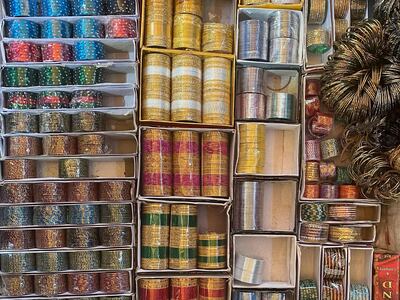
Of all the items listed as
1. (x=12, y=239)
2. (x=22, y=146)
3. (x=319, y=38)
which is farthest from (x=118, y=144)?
(x=319, y=38)

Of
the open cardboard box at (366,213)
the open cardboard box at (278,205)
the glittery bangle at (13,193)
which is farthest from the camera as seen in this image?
the open cardboard box at (278,205)

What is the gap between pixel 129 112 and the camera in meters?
2.09

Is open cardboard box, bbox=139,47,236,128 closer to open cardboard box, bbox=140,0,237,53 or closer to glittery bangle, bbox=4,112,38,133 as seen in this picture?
open cardboard box, bbox=140,0,237,53

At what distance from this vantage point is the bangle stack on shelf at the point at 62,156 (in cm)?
203

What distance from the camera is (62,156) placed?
2025mm

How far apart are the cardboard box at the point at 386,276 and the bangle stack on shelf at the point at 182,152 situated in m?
0.73

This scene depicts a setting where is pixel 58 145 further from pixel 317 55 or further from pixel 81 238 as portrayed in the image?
pixel 317 55

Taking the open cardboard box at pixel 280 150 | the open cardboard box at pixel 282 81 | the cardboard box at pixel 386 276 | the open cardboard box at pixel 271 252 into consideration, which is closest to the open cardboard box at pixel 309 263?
the open cardboard box at pixel 271 252

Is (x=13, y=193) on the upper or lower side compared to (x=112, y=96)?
lower

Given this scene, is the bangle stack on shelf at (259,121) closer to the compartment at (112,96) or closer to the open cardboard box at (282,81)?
the open cardboard box at (282,81)

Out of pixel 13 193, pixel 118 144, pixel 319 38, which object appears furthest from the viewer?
pixel 118 144

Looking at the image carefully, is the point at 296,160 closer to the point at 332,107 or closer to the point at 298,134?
the point at 298,134

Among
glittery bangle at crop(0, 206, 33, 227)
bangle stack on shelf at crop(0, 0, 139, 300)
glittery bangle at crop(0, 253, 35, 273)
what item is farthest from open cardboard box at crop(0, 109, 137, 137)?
glittery bangle at crop(0, 253, 35, 273)

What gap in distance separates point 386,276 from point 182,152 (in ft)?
3.78
